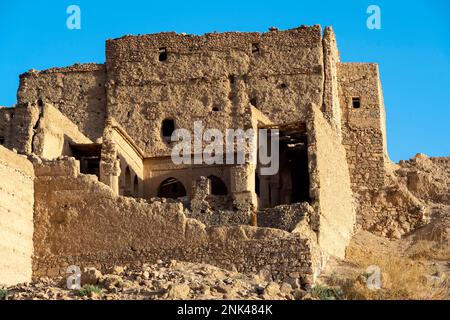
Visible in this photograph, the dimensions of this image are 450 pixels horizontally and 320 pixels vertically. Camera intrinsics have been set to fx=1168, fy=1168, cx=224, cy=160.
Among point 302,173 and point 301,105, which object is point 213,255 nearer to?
point 302,173

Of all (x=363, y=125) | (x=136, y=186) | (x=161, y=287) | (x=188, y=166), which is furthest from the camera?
(x=363, y=125)

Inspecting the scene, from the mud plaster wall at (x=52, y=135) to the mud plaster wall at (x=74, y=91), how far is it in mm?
4007

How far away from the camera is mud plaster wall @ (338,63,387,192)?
123 ft

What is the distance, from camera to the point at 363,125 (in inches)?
1511

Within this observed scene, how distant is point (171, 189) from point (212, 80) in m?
3.86

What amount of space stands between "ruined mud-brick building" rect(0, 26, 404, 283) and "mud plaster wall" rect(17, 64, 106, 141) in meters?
0.05

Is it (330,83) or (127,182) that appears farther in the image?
(330,83)

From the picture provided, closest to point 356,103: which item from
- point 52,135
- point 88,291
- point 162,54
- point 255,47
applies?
point 255,47

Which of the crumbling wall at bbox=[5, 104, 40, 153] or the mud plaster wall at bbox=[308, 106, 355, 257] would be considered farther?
the crumbling wall at bbox=[5, 104, 40, 153]

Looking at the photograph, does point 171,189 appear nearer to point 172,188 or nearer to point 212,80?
point 172,188

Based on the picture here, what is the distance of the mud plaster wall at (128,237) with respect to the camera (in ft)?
87.2

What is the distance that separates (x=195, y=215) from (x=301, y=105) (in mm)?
7923

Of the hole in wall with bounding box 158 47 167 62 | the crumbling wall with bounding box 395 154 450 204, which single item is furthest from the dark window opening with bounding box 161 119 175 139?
the crumbling wall with bounding box 395 154 450 204

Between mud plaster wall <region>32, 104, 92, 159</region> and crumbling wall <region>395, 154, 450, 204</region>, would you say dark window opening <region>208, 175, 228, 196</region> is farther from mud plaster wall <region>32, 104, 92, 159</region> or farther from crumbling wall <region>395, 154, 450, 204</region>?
crumbling wall <region>395, 154, 450, 204</region>
